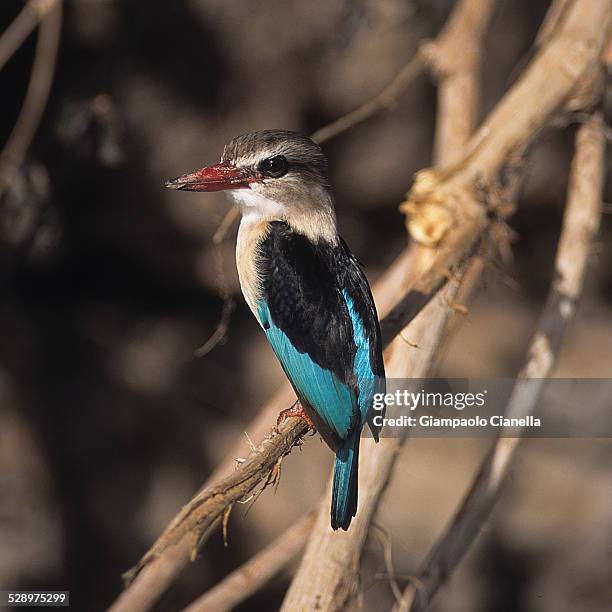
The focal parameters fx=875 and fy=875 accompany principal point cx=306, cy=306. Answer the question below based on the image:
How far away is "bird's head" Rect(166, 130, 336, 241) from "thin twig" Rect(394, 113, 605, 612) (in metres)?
0.77

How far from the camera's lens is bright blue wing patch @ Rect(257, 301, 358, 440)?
178 cm

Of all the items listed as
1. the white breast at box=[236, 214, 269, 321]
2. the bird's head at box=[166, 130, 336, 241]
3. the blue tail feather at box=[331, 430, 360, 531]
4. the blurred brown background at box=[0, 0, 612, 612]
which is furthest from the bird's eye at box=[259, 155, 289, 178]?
the blurred brown background at box=[0, 0, 612, 612]

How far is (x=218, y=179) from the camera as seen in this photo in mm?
1893

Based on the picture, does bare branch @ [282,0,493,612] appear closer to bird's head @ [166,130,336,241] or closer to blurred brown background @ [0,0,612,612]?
bird's head @ [166,130,336,241]

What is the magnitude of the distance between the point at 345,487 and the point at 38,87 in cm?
171

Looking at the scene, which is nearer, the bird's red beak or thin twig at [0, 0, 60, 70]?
the bird's red beak

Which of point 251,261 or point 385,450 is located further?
point 385,450

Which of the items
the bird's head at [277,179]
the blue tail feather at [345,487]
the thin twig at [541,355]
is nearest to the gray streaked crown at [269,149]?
the bird's head at [277,179]

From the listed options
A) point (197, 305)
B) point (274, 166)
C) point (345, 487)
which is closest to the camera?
point (345, 487)

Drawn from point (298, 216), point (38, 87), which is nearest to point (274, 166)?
point (298, 216)

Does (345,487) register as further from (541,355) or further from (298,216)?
(541,355)

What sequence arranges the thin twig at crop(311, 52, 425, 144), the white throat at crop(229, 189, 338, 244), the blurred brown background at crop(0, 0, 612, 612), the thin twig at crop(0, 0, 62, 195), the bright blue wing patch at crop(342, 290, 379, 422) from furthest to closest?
the blurred brown background at crop(0, 0, 612, 612) < the thin twig at crop(0, 0, 62, 195) < the thin twig at crop(311, 52, 425, 144) < the white throat at crop(229, 189, 338, 244) < the bright blue wing patch at crop(342, 290, 379, 422)

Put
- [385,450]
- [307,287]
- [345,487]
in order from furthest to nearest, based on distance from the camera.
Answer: [385,450]
[307,287]
[345,487]

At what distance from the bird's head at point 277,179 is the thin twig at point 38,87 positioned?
3.42 feet
